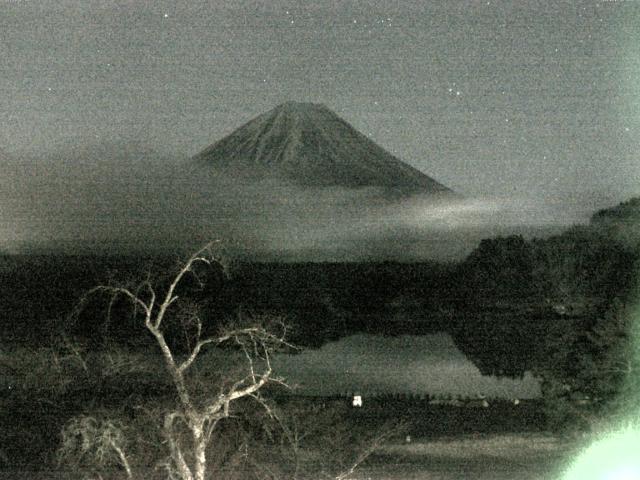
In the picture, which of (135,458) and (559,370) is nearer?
(135,458)

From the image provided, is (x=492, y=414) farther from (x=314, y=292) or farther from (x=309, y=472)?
(x=314, y=292)

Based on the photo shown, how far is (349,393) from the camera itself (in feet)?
48.3

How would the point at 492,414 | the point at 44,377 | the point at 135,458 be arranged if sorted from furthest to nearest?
the point at 492,414 → the point at 44,377 → the point at 135,458

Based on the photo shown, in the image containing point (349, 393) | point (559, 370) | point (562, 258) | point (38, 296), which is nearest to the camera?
point (559, 370)

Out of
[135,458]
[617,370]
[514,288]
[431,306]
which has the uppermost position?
[617,370]

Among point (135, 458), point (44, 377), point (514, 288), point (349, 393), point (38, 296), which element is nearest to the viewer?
point (135, 458)

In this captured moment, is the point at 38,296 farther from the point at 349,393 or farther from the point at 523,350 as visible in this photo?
the point at 523,350

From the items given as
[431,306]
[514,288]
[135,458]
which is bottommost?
[431,306]

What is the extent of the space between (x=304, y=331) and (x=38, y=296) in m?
8.09

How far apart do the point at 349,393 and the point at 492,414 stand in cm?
278

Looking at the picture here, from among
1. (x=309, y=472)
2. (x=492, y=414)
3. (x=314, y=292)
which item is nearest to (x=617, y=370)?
(x=492, y=414)

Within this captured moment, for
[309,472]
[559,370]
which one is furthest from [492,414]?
[309,472]

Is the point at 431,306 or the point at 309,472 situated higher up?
the point at 309,472

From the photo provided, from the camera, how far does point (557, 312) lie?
21.2m
